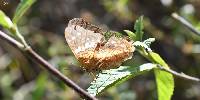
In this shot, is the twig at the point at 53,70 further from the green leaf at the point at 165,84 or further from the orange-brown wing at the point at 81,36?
the green leaf at the point at 165,84

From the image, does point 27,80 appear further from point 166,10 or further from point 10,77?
point 166,10

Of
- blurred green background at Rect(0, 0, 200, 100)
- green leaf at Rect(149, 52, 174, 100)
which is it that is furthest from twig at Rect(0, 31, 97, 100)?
blurred green background at Rect(0, 0, 200, 100)

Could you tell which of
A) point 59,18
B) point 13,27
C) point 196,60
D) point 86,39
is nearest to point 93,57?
point 86,39

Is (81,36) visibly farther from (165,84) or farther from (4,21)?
(165,84)

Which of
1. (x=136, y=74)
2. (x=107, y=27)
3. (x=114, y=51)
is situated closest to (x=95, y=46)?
(x=114, y=51)

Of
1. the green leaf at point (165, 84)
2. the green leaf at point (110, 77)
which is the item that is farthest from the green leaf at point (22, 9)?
the green leaf at point (165, 84)

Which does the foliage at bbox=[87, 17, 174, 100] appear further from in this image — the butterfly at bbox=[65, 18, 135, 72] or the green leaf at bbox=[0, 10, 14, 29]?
the green leaf at bbox=[0, 10, 14, 29]
